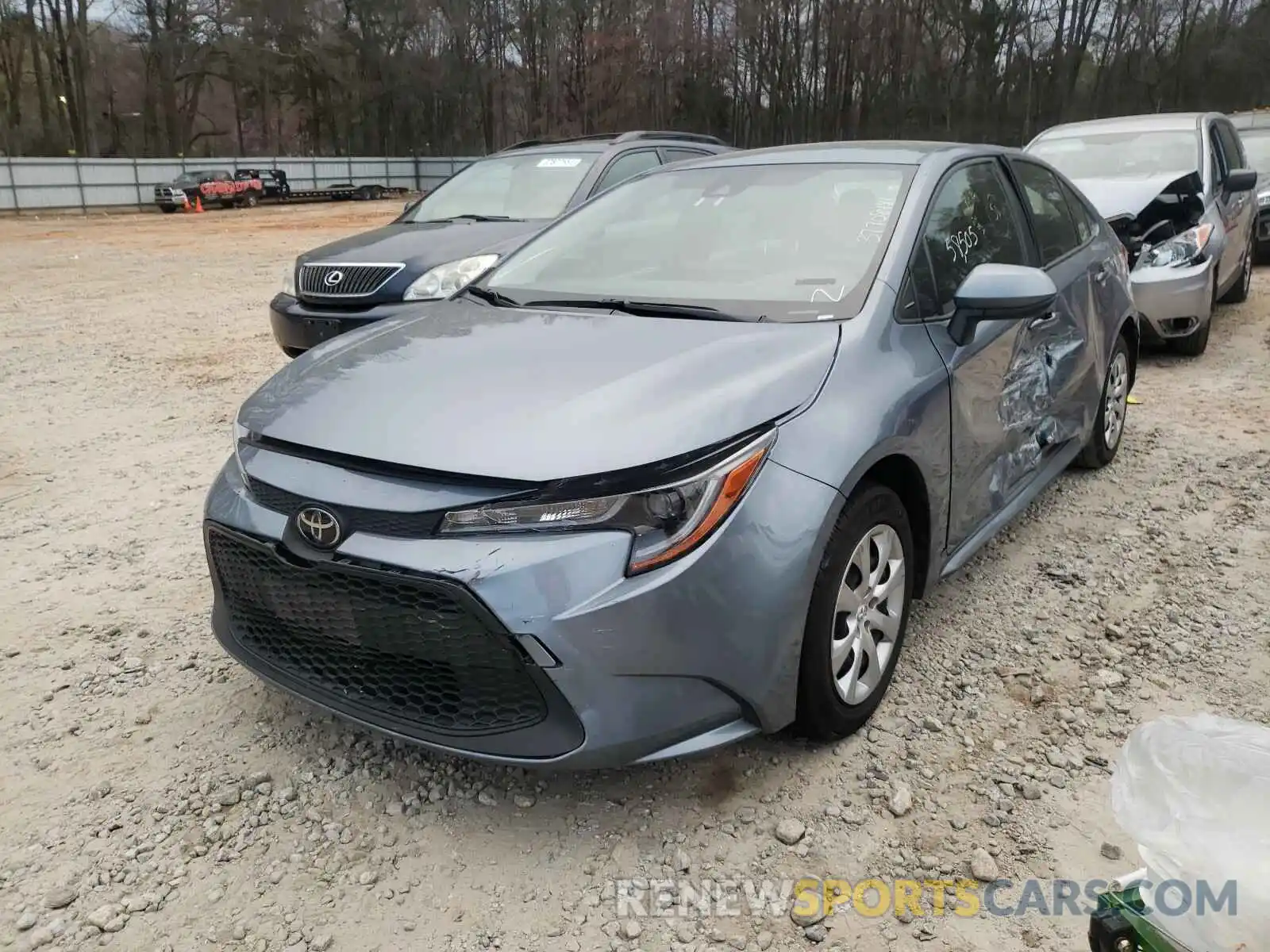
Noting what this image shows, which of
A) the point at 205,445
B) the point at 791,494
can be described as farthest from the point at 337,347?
the point at 205,445

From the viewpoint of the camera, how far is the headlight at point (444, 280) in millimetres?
6098

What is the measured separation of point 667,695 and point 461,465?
0.70m

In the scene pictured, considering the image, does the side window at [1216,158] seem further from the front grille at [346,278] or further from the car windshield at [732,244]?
the front grille at [346,278]

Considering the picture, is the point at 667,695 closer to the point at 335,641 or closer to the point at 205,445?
the point at 335,641

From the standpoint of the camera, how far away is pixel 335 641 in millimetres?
2387

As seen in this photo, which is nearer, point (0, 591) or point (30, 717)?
point (30, 717)

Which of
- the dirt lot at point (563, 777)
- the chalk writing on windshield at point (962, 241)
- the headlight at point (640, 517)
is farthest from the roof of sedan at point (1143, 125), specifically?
the headlight at point (640, 517)

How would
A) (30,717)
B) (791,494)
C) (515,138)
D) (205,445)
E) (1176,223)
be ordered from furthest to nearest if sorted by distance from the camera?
(515,138) < (1176,223) < (205,445) < (30,717) < (791,494)

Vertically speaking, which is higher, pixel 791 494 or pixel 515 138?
pixel 515 138

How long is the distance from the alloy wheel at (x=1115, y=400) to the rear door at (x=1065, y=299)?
322 mm

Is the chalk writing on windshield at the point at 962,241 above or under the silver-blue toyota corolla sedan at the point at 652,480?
above

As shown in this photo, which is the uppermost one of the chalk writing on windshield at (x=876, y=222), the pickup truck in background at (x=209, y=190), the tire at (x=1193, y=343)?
the pickup truck in background at (x=209, y=190)

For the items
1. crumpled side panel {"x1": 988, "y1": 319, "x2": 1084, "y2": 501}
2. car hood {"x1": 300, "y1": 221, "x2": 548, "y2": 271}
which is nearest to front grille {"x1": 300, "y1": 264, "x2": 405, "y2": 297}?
car hood {"x1": 300, "y1": 221, "x2": 548, "y2": 271}

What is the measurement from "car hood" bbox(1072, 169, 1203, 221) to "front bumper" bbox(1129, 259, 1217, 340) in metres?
0.53
